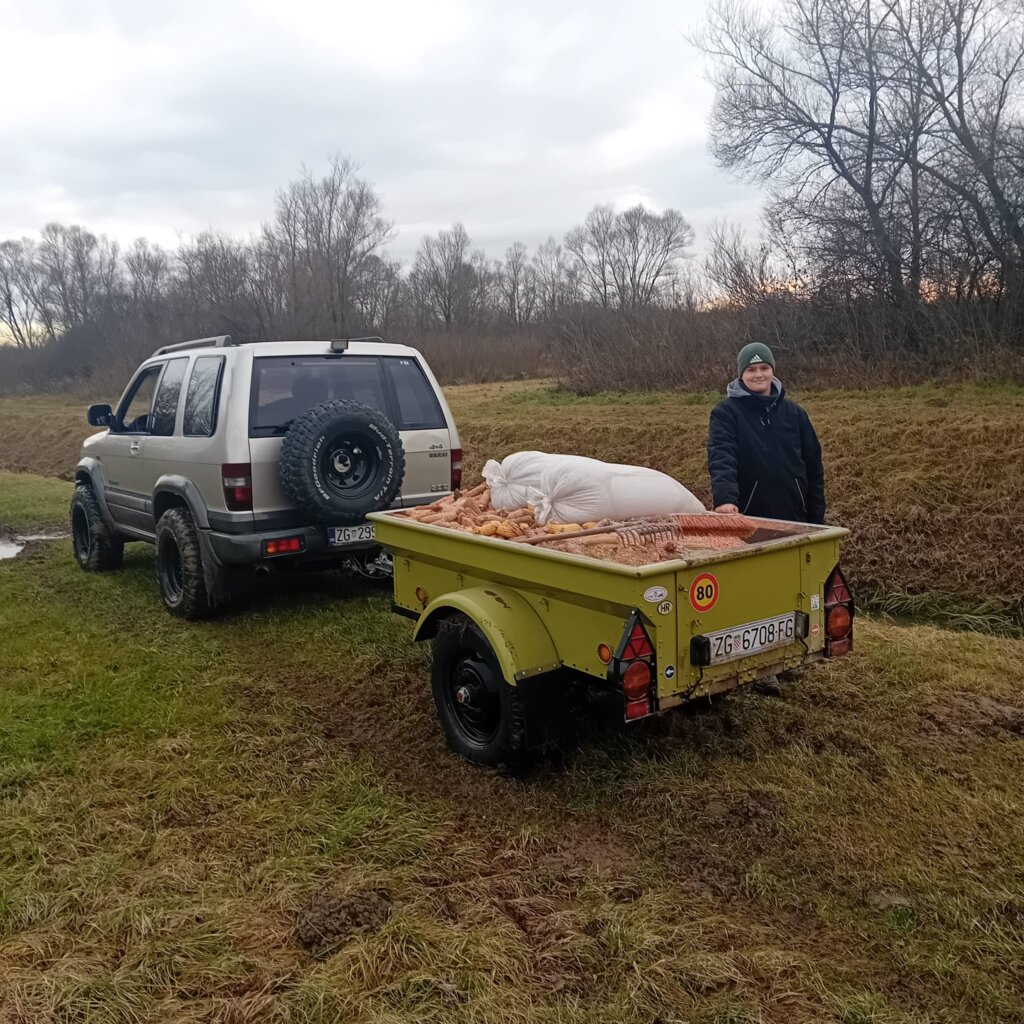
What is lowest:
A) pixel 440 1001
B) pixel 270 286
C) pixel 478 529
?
pixel 440 1001

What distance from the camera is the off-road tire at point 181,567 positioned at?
6383 mm

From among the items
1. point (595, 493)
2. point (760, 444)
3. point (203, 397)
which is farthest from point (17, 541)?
point (760, 444)

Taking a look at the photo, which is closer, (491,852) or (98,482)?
(491,852)

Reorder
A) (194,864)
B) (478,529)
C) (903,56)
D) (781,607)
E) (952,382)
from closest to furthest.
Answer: (194,864) → (781,607) → (478,529) → (952,382) → (903,56)

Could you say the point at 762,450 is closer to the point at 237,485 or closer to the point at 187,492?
the point at 237,485

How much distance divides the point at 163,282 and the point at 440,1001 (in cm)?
5501

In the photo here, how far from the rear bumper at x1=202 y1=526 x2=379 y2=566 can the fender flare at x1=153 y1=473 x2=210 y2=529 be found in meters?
0.10

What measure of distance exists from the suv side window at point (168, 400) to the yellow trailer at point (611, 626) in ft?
11.3

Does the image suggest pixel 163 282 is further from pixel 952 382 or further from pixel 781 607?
pixel 781 607

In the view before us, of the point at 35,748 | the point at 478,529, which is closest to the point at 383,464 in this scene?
the point at 478,529

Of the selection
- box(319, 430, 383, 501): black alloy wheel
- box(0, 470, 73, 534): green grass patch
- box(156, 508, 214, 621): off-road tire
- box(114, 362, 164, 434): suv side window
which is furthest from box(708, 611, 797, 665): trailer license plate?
box(0, 470, 73, 534): green grass patch

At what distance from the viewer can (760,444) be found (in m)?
4.97

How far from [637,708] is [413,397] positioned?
4146mm

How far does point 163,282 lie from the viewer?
51.3 meters
